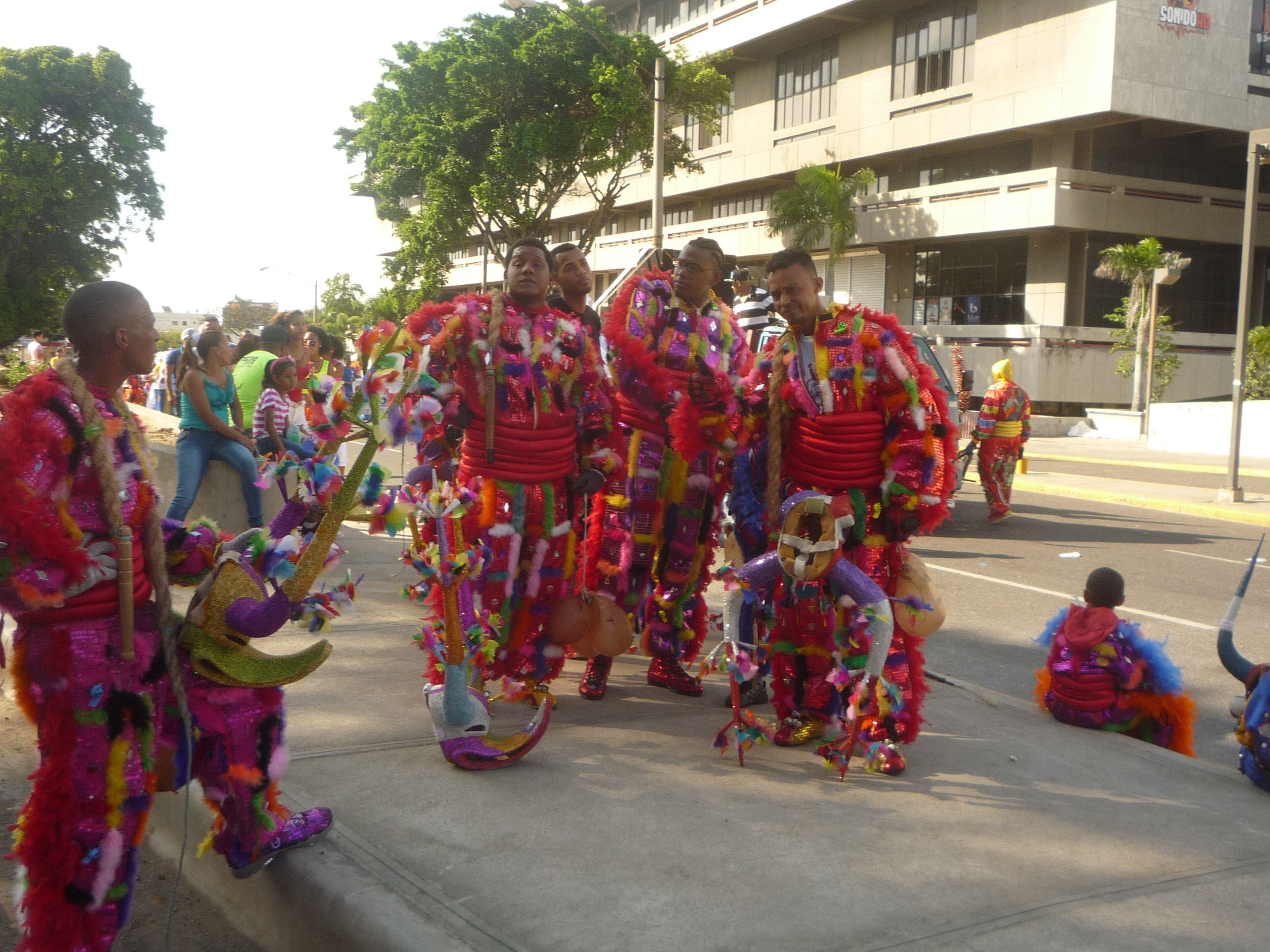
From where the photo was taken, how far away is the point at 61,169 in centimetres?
4531

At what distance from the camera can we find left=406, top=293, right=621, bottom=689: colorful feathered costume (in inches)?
179

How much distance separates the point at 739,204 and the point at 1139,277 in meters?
19.0

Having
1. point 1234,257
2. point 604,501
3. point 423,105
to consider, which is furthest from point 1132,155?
point 604,501

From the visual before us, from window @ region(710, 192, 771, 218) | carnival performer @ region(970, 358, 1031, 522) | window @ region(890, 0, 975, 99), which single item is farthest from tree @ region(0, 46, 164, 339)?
carnival performer @ region(970, 358, 1031, 522)

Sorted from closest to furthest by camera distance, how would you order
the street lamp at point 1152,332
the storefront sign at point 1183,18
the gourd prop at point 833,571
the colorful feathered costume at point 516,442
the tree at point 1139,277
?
the gourd prop at point 833,571, the colorful feathered costume at point 516,442, the street lamp at point 1152,332, the tree at point 1139,277, the storefront sign at point 1183,18

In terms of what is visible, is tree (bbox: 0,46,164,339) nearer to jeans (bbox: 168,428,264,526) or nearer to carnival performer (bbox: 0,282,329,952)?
jeans (bbox: 168,428,264,526)

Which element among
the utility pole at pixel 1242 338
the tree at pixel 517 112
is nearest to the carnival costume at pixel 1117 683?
the utility pole at pixel 1242 338

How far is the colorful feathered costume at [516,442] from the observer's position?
14.9 ft

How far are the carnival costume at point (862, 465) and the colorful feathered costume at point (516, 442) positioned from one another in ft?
2.83

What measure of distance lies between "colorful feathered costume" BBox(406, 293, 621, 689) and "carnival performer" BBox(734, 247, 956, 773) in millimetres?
861

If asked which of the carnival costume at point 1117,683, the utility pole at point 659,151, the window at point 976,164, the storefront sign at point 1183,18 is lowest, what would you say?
the carnival costume at point 1117,683

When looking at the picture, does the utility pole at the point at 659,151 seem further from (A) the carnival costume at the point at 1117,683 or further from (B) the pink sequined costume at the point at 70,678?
(B) the pink sequined costume at the point at 70,678

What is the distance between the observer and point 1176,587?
9.05 metres

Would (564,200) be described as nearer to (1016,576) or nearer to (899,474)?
(1016,576)
